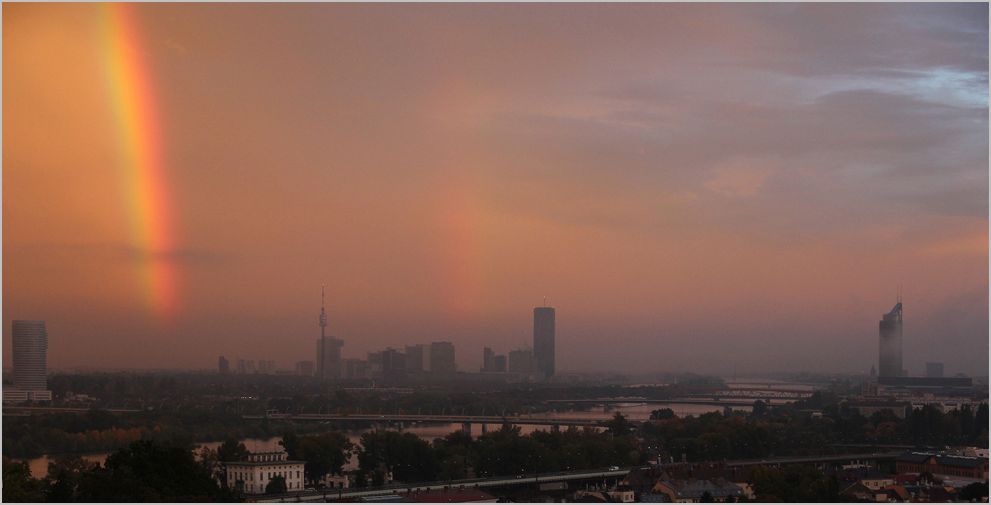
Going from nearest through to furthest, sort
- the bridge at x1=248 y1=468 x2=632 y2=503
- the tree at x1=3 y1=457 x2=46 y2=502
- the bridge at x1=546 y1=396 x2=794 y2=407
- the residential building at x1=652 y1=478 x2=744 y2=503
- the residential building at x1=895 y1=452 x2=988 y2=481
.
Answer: the tree at x1=3 y1=457 x2=46 y2=502 → the residential building at x1=652 y1=478 x2=744 y2=503 → the bridge at x1=248 y1=468 x2=632 y2=503 → the residential building at x1=895 y1=452 x2=988 y2=481 → the bridge at x1=546 y1=396 x2=794 y2=407

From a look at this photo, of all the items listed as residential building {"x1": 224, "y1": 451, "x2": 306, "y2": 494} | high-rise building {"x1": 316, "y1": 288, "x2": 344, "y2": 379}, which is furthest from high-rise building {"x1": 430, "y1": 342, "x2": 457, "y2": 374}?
residential building {"x1": 224, "y1": 451, "x2": 306, "y2": 494}

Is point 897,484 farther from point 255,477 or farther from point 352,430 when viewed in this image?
point 352,430

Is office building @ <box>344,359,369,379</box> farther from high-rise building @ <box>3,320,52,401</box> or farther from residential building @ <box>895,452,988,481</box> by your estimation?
residential building @ <box>895,452,988,481</box>

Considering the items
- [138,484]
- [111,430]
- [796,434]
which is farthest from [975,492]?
[111,430]

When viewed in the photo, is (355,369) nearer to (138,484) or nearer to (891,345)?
(891,345)

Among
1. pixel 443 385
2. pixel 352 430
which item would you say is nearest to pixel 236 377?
pixel 443 385

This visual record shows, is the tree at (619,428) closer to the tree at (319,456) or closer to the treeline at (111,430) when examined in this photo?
the tree at (319,456)

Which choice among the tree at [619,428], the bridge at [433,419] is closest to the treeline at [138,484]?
the tree at [619,428]
